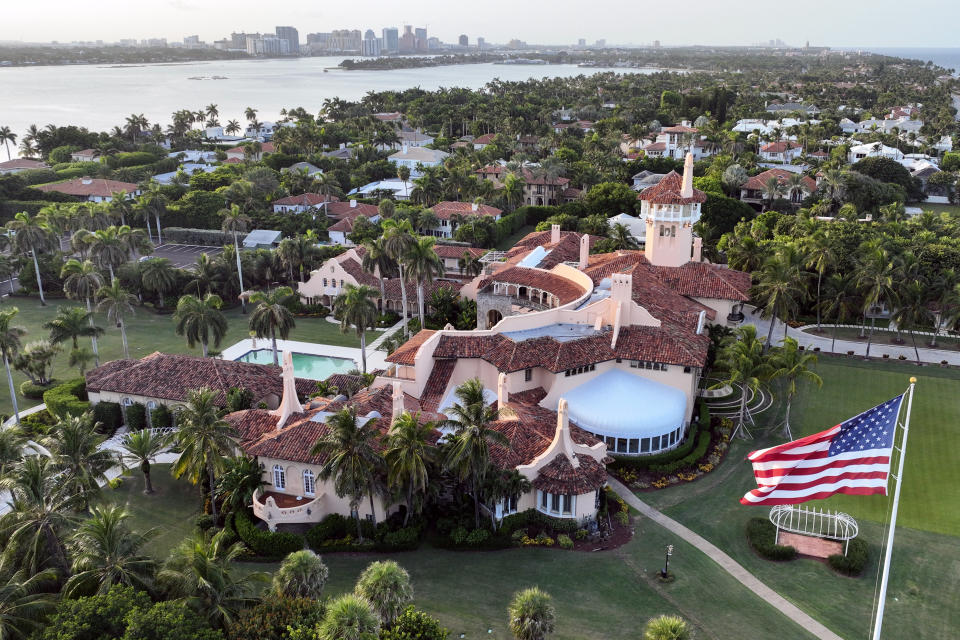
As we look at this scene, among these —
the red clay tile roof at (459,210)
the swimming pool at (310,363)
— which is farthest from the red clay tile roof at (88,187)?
the swimming pool at (310,363)

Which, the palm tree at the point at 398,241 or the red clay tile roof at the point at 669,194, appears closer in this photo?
the palm tree at the point at 398,241

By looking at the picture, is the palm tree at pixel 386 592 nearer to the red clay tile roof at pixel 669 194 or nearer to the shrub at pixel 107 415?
the shrub at pixel 107 415

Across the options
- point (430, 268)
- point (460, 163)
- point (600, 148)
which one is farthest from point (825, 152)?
point (430, 268)

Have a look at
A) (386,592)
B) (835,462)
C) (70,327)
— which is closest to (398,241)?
(70,327)

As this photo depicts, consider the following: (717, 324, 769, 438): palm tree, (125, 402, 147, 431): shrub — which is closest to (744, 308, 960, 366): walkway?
(717, 324, 769, 438): palm tree

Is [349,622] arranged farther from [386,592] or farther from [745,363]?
[745,363]
